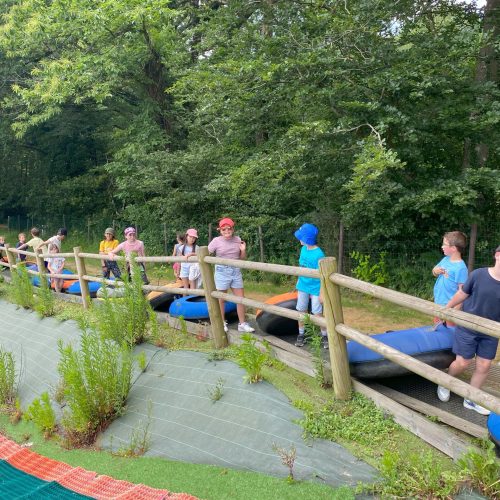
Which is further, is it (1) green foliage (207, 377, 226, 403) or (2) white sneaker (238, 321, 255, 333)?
(2) white sneaker (238, 321, 255, 333)

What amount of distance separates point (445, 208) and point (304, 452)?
20.0 ft

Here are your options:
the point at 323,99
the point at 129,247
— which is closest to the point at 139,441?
the point at 129,247

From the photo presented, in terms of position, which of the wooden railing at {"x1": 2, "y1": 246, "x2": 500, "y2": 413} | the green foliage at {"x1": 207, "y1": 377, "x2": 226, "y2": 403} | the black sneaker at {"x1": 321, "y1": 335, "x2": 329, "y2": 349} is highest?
the wooden railing at {"x1": 2, "y1": 246, "x2": 500, "y2": 413}

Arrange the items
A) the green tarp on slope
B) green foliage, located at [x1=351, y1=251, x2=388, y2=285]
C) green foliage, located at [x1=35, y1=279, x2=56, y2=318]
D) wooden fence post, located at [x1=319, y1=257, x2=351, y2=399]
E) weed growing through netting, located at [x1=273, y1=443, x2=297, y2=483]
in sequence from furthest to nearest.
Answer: green foliage, located at [x1=351, y1=251, x2=388, y2=285] < green foliage, located at [x1=35, y1=279, x2=56, y2=318] < wooden fence post, located at [x1=319, y1=257, x2=351, y2=399] < the green tarp on slope < weed growing through netting, located at [x1=273, y1=443, x2=297, y2=483]

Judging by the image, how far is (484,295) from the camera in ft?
11.2

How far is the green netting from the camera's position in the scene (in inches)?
135

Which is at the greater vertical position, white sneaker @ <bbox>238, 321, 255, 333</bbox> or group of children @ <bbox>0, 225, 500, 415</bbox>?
group of children @ <bbox>0, 225, 500, 415</bbox>

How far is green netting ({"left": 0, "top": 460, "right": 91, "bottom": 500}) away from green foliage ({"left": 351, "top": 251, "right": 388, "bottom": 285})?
7093 millimetres

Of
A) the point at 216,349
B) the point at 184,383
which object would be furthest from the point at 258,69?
the point at 184,383

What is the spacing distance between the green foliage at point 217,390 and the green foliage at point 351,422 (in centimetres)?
76

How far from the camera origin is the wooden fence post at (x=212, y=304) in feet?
16.7

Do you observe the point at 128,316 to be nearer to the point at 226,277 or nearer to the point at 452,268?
the point at 226,277

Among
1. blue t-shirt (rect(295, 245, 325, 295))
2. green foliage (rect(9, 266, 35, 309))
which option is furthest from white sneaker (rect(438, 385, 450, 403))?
green foliage (rect(9, 266, 35, 309))

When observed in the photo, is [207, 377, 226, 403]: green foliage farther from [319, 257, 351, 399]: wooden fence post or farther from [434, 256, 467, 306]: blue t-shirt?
[434, 256, 467, 306]: blue t-shirt
